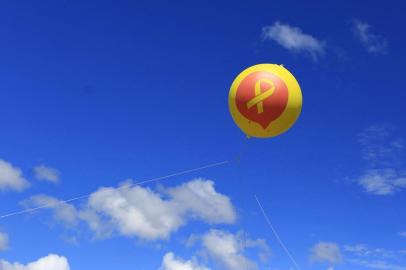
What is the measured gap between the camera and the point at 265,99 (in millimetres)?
20891

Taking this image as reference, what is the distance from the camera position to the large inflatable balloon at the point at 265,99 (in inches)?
826

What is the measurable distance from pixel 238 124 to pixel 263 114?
152 cm

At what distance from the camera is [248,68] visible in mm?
22031

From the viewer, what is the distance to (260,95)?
20969mm

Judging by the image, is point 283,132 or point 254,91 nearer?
point 254,91

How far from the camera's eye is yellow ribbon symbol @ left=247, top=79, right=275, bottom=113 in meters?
20.9

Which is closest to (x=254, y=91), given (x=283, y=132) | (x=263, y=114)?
(x=263, y=114)

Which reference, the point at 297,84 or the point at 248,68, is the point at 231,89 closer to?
the point at 248,68

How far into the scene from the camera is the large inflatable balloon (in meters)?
21.0

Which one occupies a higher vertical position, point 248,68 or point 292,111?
point 248,68

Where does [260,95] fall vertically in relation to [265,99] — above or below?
above

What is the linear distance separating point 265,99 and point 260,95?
0.75 feet

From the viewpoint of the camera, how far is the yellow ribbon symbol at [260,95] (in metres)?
20.9

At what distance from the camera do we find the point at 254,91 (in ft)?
69.1
